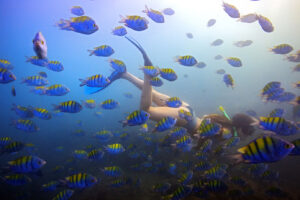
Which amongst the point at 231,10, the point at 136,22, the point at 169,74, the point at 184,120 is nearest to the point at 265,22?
the point at 231,10

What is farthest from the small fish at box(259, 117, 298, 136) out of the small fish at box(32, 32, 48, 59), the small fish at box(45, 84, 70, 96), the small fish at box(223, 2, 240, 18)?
the small fish at box(45, 84, 70, 96)

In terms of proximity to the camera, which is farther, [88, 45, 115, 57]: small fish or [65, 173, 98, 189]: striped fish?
[88, 45, 115, 57]: small fish

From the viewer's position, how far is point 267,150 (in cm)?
220

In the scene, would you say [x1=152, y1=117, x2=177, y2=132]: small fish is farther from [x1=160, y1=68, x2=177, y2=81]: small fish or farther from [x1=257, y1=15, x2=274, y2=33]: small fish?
[x1=257, y1=15, x2=274, y2=33]: small fish

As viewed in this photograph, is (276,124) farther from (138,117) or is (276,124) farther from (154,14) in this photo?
(154,14)

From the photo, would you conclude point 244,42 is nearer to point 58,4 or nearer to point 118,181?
point 118,181

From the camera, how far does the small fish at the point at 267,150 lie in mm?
2182

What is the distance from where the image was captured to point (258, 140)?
7.61 ft

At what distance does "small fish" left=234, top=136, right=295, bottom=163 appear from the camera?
7.16 feet

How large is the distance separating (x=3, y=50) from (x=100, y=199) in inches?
3246

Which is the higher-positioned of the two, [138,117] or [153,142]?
[138,117]

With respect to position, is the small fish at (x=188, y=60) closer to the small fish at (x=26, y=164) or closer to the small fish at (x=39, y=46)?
the small fish at (x=39, y=46)

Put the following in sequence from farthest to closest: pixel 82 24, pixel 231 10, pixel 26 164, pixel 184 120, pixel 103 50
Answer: pixel 184 120, pixel 231 10, pixel 103 50, pixel 82 24, pixel 26 164

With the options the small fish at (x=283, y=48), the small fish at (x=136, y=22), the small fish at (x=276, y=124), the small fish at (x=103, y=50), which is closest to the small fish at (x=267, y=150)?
the small fish at (x=276, y=124)
